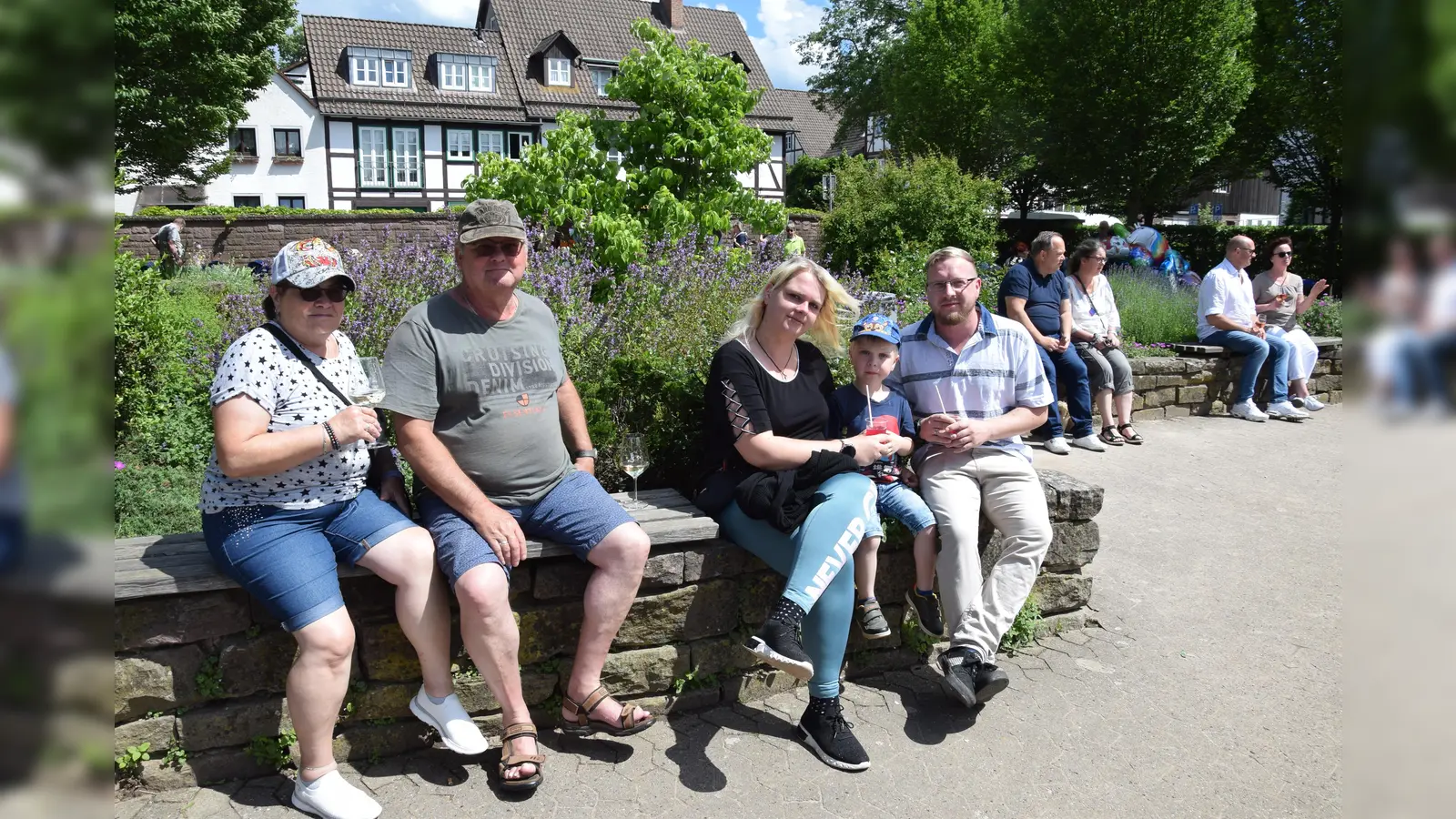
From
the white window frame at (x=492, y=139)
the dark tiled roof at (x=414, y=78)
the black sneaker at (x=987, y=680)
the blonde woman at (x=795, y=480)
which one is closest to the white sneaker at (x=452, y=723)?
the blonde woman at (x=795, y=480)

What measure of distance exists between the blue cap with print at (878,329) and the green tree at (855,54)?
35.5m

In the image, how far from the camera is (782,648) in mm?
3262

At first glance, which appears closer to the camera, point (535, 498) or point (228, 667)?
point (228, 667)

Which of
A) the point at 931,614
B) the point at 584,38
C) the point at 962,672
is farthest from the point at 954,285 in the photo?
the point at 584,38

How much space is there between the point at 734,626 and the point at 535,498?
898mm

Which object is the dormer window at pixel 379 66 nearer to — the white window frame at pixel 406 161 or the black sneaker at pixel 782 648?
the white window frame at pixel 406 161

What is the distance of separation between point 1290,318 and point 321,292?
29.0 ft

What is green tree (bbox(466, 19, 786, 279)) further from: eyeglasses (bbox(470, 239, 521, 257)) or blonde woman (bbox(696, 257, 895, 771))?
eyeglasses (bbox(470, 239, 521, 257))

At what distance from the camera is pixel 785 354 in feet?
12.9

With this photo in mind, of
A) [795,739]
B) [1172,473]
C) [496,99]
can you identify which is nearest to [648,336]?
[795,739]

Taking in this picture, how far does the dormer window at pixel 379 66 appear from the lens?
33.4 meters

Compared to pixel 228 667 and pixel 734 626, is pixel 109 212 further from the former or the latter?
pixel 734 626

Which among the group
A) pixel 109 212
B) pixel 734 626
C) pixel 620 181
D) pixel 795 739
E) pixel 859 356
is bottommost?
pixel 795 739

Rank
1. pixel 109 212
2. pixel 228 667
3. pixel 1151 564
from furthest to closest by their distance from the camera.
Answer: pixel 1151 564 < pixel 228 667 < pixel 109 212
